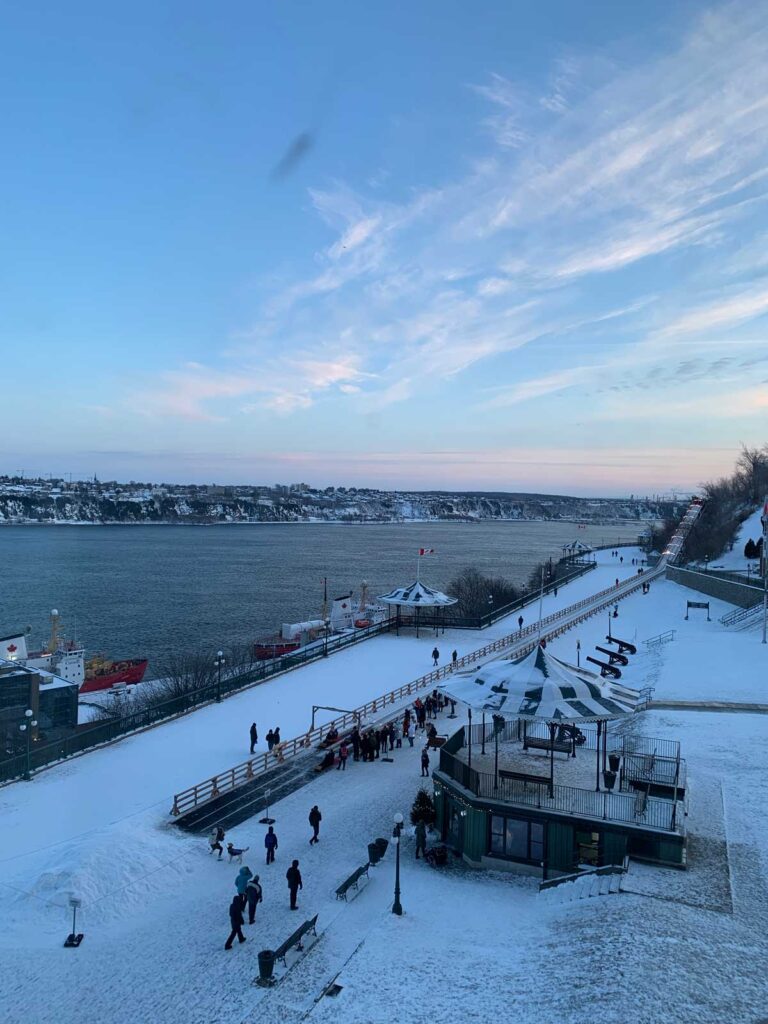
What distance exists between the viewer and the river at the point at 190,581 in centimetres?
→ 6091

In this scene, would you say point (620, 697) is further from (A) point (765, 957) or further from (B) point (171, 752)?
(B) point (171, 752)

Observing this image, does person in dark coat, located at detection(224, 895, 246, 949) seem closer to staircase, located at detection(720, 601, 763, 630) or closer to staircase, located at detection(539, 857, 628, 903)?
staircase, located at detection(539, 857, 628, 903)

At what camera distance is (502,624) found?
41.8 metres

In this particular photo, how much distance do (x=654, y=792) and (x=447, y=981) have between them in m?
6.16

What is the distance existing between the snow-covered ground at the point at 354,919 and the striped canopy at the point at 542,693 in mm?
2700

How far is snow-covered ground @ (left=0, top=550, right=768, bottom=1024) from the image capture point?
9.37m

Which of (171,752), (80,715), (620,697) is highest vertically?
(620,697)

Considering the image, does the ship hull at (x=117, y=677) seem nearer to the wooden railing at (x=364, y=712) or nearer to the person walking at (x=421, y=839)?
the wooden railing at (x=364, y=712)

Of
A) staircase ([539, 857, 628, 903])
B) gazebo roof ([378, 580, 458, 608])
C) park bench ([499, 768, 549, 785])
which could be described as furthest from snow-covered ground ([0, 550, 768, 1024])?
gazebo roof ([378, 580, 458, 608])

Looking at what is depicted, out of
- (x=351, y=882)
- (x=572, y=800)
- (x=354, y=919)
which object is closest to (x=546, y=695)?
(x=572, y=800)

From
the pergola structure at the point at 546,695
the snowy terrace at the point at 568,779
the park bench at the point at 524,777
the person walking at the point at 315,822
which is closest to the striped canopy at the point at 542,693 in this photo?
the pergola structure at the point at 546,695

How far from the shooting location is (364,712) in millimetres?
23375

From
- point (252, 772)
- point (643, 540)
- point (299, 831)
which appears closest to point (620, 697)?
point (299, 831)

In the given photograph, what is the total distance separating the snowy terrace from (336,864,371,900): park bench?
2517mm
